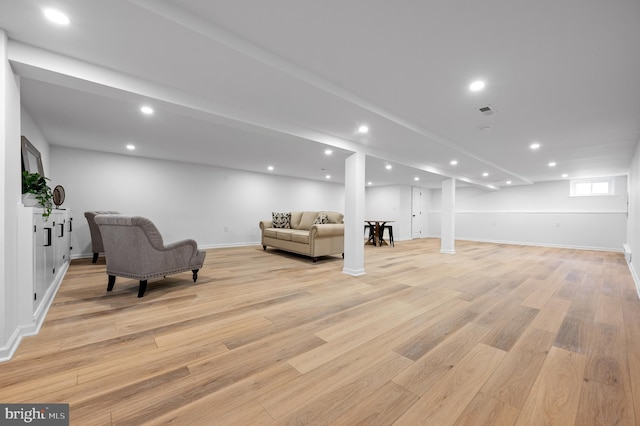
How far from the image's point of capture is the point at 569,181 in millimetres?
7988

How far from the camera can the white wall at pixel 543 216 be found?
7262 millimetres

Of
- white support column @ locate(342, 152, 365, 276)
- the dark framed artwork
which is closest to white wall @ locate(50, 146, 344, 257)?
the dark framed artwork

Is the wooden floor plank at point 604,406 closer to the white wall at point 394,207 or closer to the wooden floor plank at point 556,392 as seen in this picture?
the wooden floor plank at point 556,392

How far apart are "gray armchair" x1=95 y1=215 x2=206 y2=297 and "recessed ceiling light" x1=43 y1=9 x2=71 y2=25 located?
173cm

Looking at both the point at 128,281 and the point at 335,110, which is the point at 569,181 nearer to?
the point at 335,110

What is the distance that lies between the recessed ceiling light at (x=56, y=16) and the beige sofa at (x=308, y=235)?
396 cm

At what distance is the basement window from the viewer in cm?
745

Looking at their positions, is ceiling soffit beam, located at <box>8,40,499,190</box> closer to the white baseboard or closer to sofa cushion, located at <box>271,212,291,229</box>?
the white baseboard

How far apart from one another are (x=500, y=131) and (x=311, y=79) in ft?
10.2

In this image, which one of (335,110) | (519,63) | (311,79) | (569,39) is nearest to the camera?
(569,39)

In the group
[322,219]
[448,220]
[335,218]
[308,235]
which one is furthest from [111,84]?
[448,220]

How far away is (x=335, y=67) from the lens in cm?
212

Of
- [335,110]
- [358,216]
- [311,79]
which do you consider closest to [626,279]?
[358,216]

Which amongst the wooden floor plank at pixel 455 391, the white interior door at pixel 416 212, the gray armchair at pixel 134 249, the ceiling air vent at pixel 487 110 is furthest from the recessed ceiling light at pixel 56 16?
the white interior door at pixel 416 212
